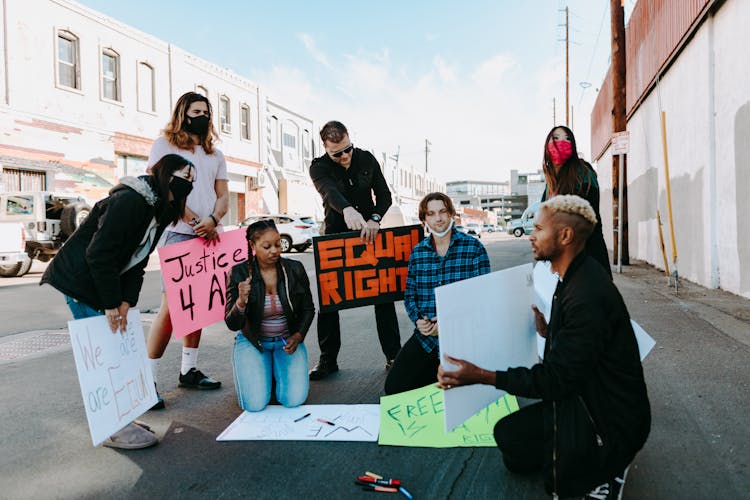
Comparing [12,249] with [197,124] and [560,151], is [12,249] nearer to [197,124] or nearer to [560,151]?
[197,124]

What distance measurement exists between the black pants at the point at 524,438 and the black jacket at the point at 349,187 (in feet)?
7.79

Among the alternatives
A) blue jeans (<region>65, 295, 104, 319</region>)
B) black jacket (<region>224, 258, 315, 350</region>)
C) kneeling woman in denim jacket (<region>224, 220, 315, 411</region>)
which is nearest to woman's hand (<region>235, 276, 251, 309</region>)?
kneeling woman in denim jacket (<region>224, 220, 315, 411</region>)

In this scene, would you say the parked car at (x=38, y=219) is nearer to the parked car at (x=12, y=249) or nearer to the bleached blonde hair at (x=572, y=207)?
the parked car at (x=12, y=249)

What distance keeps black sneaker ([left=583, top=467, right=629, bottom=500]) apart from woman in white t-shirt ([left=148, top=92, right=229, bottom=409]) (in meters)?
2.83

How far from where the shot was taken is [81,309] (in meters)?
3.14

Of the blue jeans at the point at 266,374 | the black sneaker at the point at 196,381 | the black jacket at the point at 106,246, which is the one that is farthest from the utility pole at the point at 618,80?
the black jacket at the point at 106,246

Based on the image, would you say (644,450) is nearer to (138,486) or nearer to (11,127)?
(138,486)

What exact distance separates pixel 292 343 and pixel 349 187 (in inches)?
59.8

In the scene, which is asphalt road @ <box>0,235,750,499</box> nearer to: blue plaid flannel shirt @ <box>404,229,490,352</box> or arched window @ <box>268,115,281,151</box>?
blue plaid flannel shirt @ <box>404,229,490,352</box>

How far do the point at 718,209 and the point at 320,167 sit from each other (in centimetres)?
720

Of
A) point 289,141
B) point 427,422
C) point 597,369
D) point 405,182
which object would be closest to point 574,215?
point 597,369

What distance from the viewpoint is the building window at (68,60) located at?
19281 mm

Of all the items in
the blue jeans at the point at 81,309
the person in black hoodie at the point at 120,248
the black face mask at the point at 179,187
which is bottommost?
the blue jeans at the point at 81,309

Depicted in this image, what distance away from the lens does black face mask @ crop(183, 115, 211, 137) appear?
3.95 m
